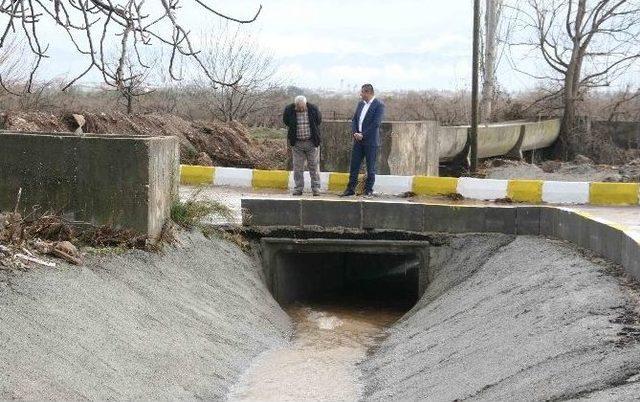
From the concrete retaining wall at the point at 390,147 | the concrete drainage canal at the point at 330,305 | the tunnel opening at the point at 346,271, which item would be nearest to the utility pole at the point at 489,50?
the concrete retaining wall at the point at 390,147

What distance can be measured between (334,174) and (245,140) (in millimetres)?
6322

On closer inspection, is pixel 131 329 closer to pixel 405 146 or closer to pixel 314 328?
pixel 314 328

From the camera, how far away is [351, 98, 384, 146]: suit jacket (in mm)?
15258

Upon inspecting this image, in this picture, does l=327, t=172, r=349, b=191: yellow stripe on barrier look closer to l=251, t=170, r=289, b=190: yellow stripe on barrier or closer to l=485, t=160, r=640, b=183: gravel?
l=251, t=170, r=289, b=190: yellow stripe on barrier

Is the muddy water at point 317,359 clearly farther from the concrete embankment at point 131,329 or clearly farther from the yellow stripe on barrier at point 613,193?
the yellow stripe on barrier at point 613,193

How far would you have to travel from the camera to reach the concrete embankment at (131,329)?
7223mm

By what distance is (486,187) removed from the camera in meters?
16.0

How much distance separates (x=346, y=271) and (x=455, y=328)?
785 centimetres

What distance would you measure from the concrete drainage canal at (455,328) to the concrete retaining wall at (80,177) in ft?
7.88

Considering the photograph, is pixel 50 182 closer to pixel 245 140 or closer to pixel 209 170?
pixel 209 170

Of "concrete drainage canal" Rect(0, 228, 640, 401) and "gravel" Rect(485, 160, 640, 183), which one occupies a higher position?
"gravel" Rect(485, 160, 640, 183)

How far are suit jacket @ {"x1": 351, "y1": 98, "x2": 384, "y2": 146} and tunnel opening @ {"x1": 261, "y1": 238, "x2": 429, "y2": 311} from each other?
1.81 metres

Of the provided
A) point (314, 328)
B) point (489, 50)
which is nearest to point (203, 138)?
point (314, 328)

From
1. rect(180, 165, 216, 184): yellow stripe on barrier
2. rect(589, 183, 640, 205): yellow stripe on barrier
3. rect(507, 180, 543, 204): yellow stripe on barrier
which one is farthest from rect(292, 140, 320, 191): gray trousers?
rect(589, 183, 640, 205): yellow stripe on barrier
